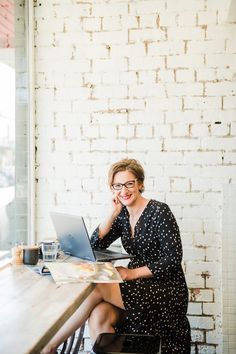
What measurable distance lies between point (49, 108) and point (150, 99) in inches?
27.4

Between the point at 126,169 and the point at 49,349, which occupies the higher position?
the point at 126,169

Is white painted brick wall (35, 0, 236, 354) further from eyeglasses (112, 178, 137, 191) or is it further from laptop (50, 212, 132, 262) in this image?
laptop (50, 212, 132, 262)

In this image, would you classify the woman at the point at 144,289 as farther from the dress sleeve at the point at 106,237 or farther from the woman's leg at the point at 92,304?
the dress sleeve at the point at 106,237

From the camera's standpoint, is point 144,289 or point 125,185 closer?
point 144,289

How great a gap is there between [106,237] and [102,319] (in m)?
0.55

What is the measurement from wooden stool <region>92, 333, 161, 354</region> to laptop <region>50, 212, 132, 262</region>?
36 centimetres

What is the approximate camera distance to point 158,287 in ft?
7.55

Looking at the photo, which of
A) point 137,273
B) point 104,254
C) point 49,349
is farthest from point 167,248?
point 49,349

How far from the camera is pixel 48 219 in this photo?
3279 millimetres

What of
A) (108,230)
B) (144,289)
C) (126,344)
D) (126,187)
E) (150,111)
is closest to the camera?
(126,344)

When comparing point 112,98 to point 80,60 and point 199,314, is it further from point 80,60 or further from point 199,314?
point 199,314

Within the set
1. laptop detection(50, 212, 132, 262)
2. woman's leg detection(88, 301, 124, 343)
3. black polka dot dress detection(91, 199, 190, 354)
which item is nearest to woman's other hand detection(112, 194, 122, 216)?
black polka dot dress detection(91, 199, 190, 354)

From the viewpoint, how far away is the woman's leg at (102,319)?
7.52ft

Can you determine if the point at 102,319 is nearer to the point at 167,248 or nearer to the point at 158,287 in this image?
the point at 158,287
